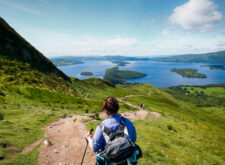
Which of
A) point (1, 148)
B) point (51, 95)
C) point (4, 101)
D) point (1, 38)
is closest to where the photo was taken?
point (1, 148)

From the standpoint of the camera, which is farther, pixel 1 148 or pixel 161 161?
pixel 161 161

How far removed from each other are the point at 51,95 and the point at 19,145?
19.8m

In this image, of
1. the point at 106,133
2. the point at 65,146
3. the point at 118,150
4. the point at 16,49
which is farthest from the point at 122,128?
the point at 16,49

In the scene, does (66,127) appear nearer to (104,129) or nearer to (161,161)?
(161,161)

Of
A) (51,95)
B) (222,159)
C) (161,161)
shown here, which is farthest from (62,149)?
(51,95)

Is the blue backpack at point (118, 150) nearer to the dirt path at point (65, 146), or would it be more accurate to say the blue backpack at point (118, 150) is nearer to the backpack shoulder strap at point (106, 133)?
the backpack shoulder strap at point (106, 133)

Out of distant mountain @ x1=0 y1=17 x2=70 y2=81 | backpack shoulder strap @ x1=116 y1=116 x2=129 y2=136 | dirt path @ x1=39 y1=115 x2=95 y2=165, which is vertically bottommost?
dirt path @ x1=39 y1=115 x2=95 y2=165

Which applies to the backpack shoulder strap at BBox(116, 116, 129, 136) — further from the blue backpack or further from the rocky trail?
the rocky trail

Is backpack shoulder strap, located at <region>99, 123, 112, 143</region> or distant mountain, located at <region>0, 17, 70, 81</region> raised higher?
distant mountain, located at <region>0, 17, 70, 81</region>

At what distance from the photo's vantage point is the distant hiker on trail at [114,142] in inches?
140

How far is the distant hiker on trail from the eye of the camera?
140 inches

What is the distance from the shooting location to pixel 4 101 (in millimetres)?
18203

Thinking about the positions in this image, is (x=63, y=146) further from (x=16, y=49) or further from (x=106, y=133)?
(x=16, y=49)

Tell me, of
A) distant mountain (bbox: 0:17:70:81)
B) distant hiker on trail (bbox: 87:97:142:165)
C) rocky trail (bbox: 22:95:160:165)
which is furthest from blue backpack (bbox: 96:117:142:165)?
distant mountain (bbox: 0:17:70:81)
